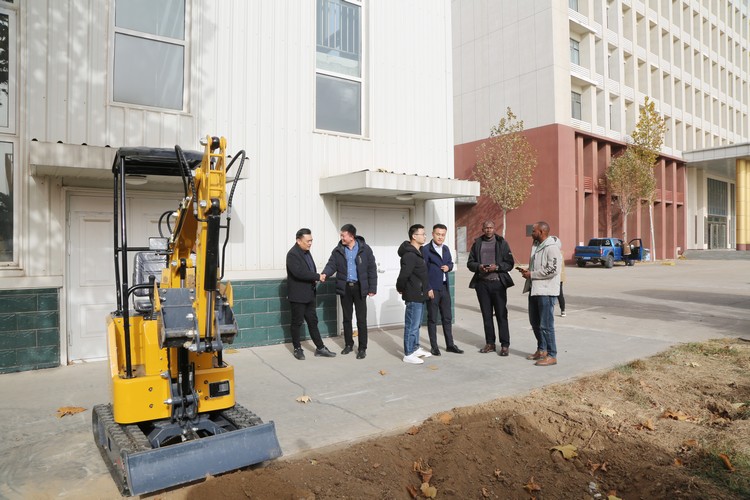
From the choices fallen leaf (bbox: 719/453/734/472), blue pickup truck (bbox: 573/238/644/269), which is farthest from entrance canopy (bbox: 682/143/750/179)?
fallen leaf (bbox: 719/453/734/472)

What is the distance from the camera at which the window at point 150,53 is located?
7.44 meters

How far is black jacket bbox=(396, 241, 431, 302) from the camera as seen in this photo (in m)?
7.22

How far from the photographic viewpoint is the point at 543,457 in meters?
3.91

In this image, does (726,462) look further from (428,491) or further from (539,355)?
(539,355)

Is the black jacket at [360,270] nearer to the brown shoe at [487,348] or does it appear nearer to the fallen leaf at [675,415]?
the brown shoe at [487,348]

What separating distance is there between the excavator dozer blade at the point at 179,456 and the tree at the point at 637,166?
31.2 meters

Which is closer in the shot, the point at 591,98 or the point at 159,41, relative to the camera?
the point at 159,41

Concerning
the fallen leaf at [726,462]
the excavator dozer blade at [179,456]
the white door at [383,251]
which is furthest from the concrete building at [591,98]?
the excavator dozer blade at [179,456]

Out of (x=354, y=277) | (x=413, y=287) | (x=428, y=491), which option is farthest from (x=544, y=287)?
(x=428, y=491)

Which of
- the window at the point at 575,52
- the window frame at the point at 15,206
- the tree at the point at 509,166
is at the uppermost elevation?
Answer: the window at the point at 575,52

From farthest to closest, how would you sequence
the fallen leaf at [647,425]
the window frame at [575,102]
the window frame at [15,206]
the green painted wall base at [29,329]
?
1. the window frame at [575,102]
2. the window frame at [15,206]
3. the green painted wall base at [29,329]
4. the fallen leaf at [647,425]

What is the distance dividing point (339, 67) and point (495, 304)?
5.00 m

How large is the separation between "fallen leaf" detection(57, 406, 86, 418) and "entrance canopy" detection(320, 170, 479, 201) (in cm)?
471

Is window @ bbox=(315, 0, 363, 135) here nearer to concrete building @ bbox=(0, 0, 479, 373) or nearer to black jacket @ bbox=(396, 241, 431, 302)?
concrete building @ bbox=(0, 0, 479, 373)
